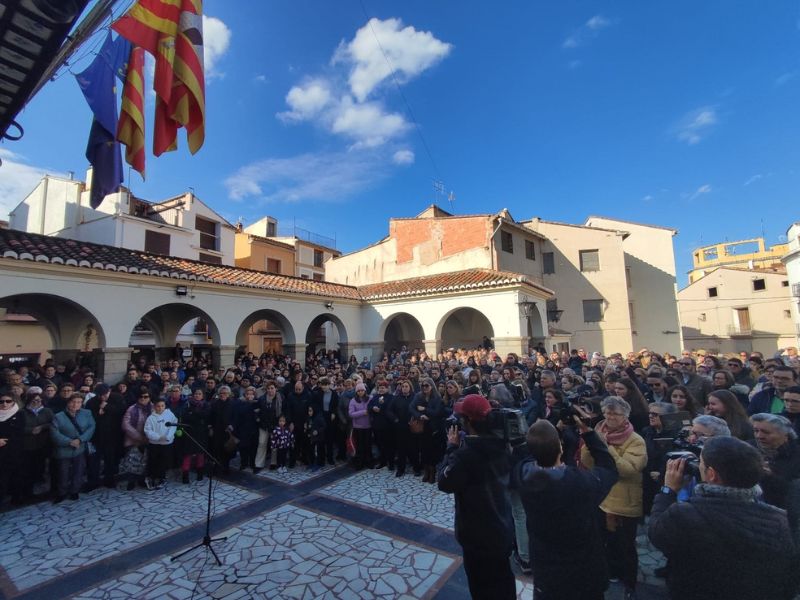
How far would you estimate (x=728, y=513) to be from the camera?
1564mm

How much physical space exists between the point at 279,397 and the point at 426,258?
44.7 feet

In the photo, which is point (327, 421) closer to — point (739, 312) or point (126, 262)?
point (126, 262)

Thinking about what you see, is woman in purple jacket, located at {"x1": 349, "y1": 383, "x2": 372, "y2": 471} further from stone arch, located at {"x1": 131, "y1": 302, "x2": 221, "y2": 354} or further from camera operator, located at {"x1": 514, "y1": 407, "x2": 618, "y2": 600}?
stone arch, located at {"x1": 131, "y1": 302, "x2": 221, "y2": 354}

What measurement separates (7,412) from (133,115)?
14.3 ft

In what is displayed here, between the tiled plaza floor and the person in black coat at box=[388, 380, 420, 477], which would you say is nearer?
the tiled plaza floor

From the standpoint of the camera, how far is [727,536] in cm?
154

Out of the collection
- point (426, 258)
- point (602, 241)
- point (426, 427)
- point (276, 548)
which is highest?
point (602, 241)

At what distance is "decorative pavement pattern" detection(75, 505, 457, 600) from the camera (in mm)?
3296

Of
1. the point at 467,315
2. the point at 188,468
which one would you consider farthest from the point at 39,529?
the point at 467,315

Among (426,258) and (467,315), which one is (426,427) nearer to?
(467,315)

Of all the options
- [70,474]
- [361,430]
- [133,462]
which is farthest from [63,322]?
[361,430]

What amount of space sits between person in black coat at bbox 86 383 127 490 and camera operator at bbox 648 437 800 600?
7266 millimetres

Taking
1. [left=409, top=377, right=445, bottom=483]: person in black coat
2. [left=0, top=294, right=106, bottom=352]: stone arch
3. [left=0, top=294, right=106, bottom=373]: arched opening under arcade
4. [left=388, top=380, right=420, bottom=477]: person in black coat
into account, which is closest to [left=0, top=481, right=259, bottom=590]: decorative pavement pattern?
[left=388, top=380, right=420, bottom=477]: person in black coat

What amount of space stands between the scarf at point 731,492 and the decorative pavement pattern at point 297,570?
8.44 ft
